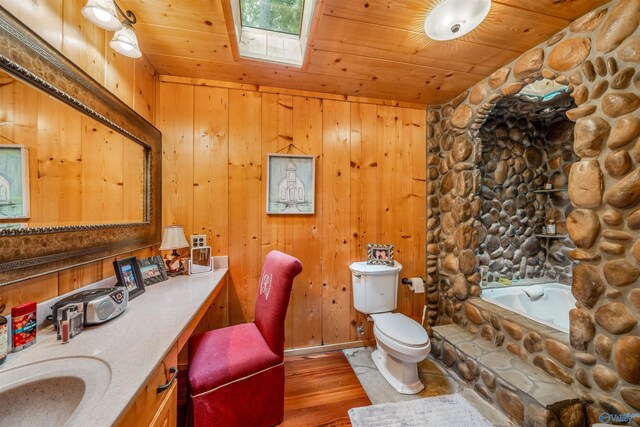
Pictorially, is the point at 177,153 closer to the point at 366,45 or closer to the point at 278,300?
the point at 278,300

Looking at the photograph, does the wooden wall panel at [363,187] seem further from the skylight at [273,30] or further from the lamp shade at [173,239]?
the lamp shade at [173,239]

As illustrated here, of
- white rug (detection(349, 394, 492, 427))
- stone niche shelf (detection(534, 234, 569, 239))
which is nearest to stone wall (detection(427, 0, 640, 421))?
white rug (detection(349, 394, 492, 427))

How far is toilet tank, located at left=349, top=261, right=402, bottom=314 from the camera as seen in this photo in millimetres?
1978

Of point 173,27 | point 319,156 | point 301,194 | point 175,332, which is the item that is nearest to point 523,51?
point 319,156

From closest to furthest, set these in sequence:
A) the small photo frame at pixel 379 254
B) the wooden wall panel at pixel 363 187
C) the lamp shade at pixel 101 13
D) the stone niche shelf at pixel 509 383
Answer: the lamp shade at pixel 101 13 → the stone niche shelf at pixel 509 383 → the small photo frame at pixel 379 254 → the wooden wall panel at pixel 363 187

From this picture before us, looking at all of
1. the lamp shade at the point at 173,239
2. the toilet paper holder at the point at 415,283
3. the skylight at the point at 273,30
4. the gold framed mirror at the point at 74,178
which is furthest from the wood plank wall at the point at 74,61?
the toilet paper holder at the point at 415,283

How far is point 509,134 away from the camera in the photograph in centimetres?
253

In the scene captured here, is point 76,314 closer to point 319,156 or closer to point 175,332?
point 175,332

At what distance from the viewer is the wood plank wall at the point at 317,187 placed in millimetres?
1910

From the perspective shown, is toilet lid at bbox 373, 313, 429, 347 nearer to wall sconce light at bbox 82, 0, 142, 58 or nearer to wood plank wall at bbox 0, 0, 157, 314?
wood plank wall at bbox 0, 0, 157, 314

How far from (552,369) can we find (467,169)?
152 cm

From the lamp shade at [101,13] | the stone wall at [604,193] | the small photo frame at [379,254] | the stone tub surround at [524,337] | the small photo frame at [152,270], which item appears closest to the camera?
the lamp shade at [101,13]

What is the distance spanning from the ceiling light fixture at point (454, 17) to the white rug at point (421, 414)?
7.47 ft

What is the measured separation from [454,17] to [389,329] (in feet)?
6.39
